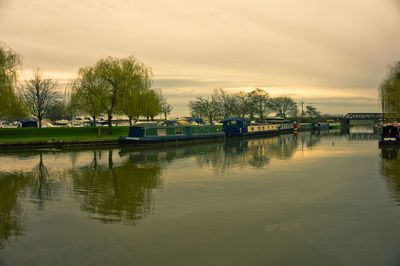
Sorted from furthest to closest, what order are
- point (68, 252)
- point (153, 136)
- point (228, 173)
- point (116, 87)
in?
point (116, 87), point (153, 136), point (228, 173), point (68, 252)

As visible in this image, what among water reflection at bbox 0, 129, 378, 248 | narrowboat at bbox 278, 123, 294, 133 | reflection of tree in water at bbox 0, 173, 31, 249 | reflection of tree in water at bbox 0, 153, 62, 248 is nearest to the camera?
reflection of tree in water at bbox 0, 173, 31, 249

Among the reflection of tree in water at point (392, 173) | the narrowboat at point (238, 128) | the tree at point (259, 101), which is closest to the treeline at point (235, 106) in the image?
the tree at point (259, 101)

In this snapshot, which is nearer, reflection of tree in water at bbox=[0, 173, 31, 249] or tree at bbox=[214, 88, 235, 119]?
reflection of tree in water at bbox=[0, 173, 31, 249]

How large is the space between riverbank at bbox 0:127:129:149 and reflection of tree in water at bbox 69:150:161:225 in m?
13.7

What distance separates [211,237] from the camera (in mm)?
6871

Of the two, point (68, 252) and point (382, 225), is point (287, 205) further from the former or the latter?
point (68, 252)

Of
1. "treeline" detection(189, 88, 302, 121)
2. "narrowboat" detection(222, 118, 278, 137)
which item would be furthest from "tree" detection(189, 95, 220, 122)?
"narrowboat" detection(222, 118, 278, 137)

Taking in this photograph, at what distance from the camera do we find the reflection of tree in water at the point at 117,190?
28.1ft

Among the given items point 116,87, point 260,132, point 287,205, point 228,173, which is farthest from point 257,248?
point 260,132

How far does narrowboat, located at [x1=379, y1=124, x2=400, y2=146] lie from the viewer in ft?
98.6

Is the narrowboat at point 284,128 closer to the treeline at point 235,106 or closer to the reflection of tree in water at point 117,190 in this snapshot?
the treeline at point 235,106

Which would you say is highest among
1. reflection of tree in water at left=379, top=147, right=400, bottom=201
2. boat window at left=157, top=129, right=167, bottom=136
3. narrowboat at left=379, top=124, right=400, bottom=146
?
boat window at left=157, top=129, right=167, bottom=136

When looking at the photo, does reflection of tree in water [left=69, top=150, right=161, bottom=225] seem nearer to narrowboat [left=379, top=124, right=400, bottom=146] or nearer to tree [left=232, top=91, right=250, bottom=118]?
narrowboat [left=379, top=124, right=400, bottom=146]

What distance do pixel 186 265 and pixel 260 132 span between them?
47.3m
